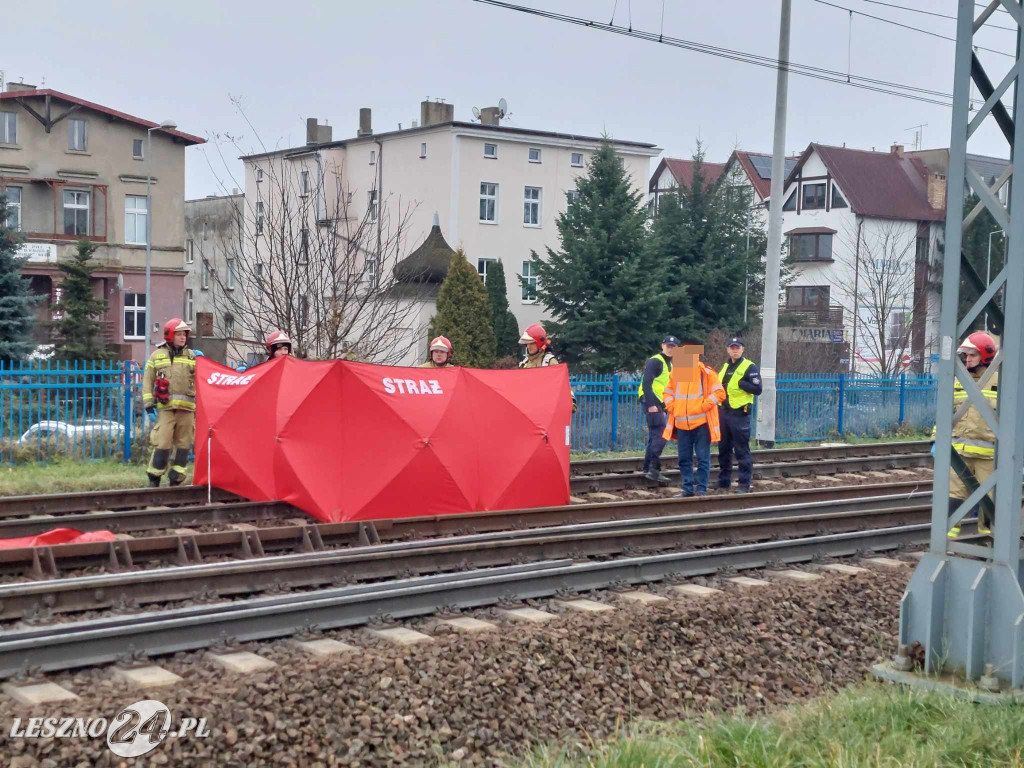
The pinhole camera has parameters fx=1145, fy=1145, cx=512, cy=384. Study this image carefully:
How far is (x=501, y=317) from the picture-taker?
147ft

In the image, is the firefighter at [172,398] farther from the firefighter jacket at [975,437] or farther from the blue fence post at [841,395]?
the blue fence post at [841,395]

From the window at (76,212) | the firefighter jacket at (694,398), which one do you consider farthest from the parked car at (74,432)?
the window at (76,212)

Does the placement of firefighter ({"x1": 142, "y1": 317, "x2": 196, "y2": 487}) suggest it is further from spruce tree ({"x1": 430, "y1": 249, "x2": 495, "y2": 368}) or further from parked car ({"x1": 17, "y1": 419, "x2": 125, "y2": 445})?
spruce tree ({"x1": 430, "y1": 249, "x2": 495, "y2": 368})

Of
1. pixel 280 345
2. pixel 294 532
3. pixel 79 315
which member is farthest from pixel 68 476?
pixel 79 315

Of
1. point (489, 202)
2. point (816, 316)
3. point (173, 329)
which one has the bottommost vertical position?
point (173, 329)

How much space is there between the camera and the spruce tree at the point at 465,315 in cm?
3753

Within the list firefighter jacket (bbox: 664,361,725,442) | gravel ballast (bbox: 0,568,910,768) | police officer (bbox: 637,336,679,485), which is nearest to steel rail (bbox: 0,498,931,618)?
gravel ballast (bbox: 0,568,910,768)

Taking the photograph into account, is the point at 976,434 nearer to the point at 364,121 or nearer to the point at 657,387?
the point at 657,387

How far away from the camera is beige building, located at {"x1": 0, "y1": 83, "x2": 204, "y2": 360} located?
51.8 meters

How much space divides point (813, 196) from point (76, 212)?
38.3m

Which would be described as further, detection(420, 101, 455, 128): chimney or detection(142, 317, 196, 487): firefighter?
detection(420, 101, 455, 128): chimney

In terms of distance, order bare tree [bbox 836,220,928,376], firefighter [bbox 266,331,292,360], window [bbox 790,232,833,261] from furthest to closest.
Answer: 1. window [bbox 790,232,833,261]
2. bare tree [bbox 836,220,928,376]
3. firefighter [bbox 266,331,292,360]

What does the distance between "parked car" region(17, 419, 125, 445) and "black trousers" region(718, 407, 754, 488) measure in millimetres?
8807

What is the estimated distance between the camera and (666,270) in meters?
33.6
